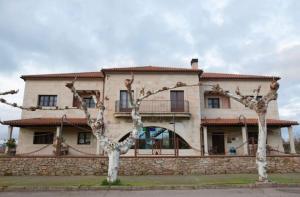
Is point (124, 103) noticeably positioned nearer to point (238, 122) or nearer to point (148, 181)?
point (238, 122)

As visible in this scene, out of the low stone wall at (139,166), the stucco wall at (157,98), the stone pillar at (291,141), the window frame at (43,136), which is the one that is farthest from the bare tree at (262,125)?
the window frame at (43,136)

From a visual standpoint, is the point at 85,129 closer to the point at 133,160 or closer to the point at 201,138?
the point at 133,160

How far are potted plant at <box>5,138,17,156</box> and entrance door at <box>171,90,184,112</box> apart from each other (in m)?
14.1

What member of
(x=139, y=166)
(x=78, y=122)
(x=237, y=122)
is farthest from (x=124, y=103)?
(x=237, y=122)

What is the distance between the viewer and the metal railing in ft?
72.1

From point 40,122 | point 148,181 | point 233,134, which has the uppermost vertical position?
point 40,122

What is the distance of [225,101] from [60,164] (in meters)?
16.2

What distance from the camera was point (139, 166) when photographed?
15.2 meters

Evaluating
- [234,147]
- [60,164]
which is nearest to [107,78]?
[60,164]

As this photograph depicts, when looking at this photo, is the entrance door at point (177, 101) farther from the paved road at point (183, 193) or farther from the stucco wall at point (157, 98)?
the paved road at point (183, 193)

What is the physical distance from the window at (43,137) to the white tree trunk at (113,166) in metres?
14.0

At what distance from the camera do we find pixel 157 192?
935cm

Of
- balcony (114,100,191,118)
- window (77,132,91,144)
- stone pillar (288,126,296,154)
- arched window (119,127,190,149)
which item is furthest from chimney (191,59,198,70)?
window (77,132,91,144)

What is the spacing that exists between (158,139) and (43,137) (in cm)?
1043
